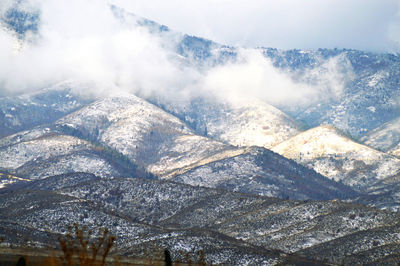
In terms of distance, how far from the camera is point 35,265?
7488 centimetres

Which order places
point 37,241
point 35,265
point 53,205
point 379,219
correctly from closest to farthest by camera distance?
1. point 35,265
2. point 37,241
3. point 379,219
4. point 53,205

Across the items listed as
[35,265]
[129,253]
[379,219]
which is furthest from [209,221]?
[35,265]

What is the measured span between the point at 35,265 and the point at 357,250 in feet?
315

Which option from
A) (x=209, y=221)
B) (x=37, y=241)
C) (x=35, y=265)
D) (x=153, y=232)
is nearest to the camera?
(x=35, y=265)

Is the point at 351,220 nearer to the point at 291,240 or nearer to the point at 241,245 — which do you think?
the point at 291,240

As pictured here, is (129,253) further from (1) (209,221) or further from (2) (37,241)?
(1) (209,221)

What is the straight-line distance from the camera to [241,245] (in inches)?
5709

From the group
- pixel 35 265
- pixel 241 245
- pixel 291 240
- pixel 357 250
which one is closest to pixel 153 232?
pixel 241 245

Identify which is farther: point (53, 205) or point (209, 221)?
point (209, 221)

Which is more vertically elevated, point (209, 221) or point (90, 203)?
point (209, 221)

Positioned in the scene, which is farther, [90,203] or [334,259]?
[90,203]

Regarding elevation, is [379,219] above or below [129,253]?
above

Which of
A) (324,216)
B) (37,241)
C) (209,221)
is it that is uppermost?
(324,216)

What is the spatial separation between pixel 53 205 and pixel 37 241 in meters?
41.6
